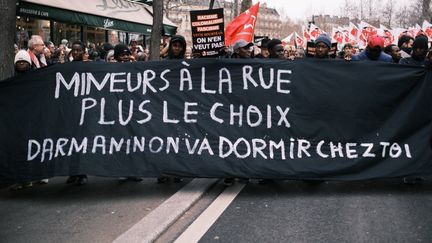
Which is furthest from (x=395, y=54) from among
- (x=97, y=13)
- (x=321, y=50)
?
(x=97, y=13)

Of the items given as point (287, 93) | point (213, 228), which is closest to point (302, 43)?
point (287, 93)

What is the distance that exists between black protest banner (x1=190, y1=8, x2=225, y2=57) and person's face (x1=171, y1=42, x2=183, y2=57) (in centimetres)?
234

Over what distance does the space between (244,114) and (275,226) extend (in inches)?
65.5

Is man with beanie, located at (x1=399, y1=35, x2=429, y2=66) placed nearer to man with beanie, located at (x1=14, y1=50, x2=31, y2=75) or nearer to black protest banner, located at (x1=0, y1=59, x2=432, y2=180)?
black protest banner, located at (x1=0, y1=59, x2=432, y2=180)

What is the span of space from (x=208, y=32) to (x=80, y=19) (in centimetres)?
668

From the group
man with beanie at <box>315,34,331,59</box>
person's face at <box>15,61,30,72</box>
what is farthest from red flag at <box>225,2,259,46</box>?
person's face at <box>15,61,30,72</box>

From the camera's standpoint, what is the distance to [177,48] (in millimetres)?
7355

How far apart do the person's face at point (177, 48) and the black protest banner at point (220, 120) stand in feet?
2.93

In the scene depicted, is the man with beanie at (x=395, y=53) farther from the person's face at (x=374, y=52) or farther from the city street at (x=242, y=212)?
the city street at (x=242, y=212)

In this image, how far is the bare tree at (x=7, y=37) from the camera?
6883mm

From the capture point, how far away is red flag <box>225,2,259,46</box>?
11961 millimetres

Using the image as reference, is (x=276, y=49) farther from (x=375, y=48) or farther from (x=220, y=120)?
(x=220, y=120)

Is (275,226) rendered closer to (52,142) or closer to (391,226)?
(391,226)

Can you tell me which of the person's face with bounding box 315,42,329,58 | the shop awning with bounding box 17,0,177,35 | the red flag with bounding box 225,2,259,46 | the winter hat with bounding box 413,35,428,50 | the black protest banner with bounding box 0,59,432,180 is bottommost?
the black protest banner with bounding box 0,59,432,180
